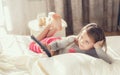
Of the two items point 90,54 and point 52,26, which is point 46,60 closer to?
point 90,54

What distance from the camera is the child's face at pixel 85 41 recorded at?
1.73 meters

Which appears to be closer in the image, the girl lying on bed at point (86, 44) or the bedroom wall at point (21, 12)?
the girl lying on bed at point (86, 44)

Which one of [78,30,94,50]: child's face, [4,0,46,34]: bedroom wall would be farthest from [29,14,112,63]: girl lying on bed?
[4,0,46,34]: bedroom wall

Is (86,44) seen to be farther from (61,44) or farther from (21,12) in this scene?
(21,12)

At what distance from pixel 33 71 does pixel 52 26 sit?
65 centimetres

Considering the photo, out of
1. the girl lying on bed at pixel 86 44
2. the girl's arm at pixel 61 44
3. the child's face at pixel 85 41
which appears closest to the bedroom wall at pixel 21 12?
the girl lying on bed at pixel 86 44

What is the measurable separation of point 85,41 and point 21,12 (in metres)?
1.61

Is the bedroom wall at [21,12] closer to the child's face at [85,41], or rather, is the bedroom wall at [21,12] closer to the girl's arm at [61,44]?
the girl's arm at [61,44]

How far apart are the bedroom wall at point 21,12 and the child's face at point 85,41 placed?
5.09ft

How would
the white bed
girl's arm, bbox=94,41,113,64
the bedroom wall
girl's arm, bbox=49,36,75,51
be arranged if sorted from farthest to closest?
1. the bedroom wall
2. girl's arm, bbox=49,36,75,51
3. girl's arm, bbox=94,41,113,64
4. the white bed

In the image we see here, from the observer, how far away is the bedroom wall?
312 cm

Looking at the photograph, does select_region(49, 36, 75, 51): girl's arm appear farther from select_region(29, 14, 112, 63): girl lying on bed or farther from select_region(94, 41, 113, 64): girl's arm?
select_region(94, 41, 113, 64): girl's arm

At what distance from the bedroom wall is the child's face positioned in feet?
5.09

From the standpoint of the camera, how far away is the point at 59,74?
4.94ft
